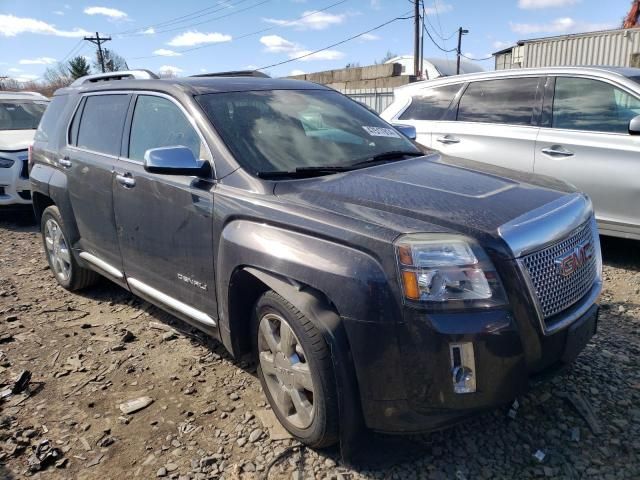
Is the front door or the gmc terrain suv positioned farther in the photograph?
the front door

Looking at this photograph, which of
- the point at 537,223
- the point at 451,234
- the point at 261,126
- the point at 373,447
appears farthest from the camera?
the point at 261,126

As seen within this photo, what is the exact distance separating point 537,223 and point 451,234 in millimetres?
448

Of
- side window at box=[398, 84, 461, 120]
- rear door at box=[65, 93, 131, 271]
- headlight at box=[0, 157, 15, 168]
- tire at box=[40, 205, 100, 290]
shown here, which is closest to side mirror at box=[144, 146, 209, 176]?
rear door at box=[65, 93, 131, 271]

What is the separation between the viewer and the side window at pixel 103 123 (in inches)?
152

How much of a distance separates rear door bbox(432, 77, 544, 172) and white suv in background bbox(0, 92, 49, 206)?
20.5 ft

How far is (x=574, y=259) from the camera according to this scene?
7.97 ft

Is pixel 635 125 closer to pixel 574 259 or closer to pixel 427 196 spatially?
pixel 574 259

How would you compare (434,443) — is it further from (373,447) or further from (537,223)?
(537,223)

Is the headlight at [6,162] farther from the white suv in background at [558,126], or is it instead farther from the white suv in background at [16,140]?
the white suv in background at [558,126]

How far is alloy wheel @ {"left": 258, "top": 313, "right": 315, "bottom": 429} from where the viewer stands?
2471 millimetres

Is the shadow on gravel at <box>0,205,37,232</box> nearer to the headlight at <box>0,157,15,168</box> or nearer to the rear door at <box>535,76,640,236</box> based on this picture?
the headlight at <box>0,157,15,168</box>

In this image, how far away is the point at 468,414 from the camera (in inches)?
84.5

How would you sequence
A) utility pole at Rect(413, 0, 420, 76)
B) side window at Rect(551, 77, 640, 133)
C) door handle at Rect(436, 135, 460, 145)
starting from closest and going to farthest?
side window at Rect(551, 77, 640, 133) → door handle at Rect(436, 135, 460, 145) → utility pole at Rect(413, 0, 420, 76)

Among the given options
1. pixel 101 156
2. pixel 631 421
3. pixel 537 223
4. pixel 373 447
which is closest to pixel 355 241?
pixel 537 223
